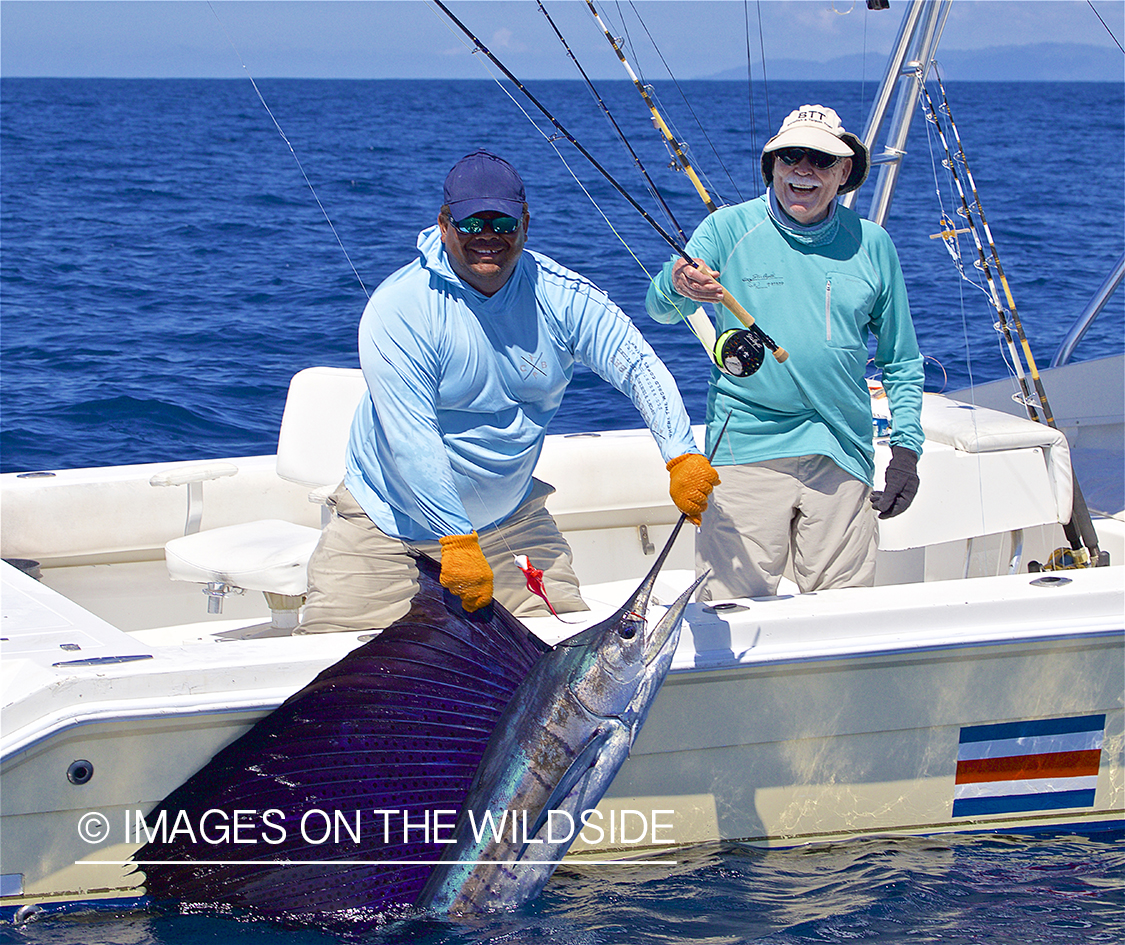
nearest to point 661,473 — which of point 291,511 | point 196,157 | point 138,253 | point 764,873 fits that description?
point 291,511

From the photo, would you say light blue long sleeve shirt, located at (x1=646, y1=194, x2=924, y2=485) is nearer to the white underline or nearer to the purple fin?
the purple fin

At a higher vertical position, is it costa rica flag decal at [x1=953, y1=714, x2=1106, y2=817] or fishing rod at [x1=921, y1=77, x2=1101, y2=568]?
fishing rod at [x1=921, y1=77, x2=1101, y2=568]

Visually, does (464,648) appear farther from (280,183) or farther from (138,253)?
(280,183)

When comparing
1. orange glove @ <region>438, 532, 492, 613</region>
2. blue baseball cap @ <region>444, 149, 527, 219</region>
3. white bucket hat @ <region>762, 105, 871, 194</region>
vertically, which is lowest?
orange glove @ <region>438, 532, 492, 613</region>

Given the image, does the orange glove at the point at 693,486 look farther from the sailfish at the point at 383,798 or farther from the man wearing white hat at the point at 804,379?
the man wearing white hat at the point at 804,379

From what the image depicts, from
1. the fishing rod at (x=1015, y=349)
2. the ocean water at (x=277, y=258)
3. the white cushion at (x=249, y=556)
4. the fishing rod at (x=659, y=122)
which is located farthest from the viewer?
the ocean water at (x=277, y=258)

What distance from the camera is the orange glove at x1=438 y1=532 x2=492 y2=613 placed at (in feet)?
7.86

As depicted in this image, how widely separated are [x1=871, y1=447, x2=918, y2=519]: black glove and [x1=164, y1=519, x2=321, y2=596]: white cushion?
150 centimetres

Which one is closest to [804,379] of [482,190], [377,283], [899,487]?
[899,487]

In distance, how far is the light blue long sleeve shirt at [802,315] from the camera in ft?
9.62

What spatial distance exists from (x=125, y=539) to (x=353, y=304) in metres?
8.09

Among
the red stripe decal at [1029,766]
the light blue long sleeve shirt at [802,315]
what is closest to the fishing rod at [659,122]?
the light blue long sleeve shirt at [802,315]

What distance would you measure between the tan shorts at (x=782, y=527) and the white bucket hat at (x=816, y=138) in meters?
0.68

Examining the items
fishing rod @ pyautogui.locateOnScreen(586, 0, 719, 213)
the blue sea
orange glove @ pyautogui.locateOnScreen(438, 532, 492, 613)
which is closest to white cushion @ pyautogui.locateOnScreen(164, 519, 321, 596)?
the blue sea
